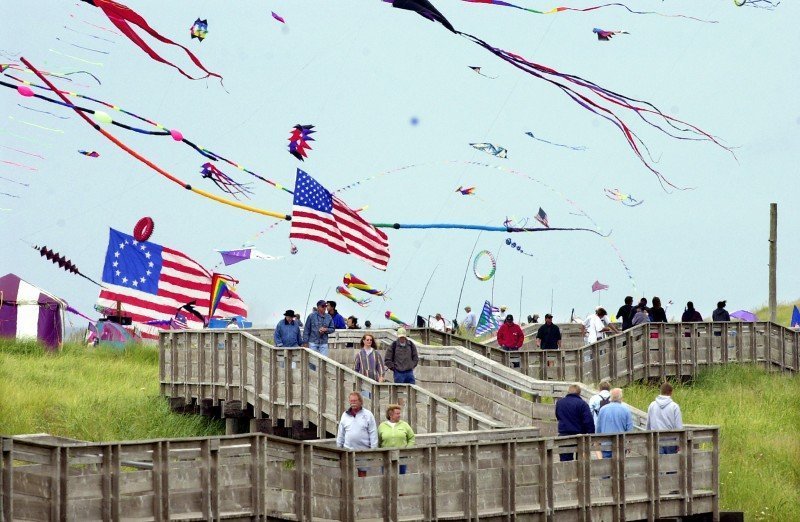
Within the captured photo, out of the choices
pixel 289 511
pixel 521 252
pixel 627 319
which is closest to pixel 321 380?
pixel 289 511

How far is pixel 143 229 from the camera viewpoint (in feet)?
137

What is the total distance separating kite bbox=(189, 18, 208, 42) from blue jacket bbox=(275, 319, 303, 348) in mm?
5219

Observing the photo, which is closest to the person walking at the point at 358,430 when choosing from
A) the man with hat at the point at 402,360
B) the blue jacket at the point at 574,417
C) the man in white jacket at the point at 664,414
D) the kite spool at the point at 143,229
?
the blue jacket at the point at 574,417

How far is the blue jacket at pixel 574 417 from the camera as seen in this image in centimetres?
2075

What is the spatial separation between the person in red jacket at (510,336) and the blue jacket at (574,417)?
12.9 metres

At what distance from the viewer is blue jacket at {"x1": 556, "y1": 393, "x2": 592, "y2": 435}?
2075 cm

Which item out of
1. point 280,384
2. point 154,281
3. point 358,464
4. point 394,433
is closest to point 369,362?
point 280,384

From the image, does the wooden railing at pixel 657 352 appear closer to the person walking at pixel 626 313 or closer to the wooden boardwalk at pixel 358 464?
the person walking at pixel 626 313

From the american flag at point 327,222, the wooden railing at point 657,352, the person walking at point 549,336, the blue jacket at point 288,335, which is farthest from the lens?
the person walking at point 549,336

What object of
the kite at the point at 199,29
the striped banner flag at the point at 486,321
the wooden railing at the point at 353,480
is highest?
the kite at the point at 199,29

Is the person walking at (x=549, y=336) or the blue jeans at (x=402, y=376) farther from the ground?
the person walking at (x=549, y=336)

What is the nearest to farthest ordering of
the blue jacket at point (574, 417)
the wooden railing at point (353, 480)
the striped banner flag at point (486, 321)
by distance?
the wooden railing at point (353, 480), the blue jacket at point (574, 417), the striped banner flag at point (486, 321)

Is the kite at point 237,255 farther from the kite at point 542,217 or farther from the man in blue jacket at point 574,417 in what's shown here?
the man in blue jacket at point 574,417

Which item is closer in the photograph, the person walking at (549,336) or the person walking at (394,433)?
the person walking at (394,433)
